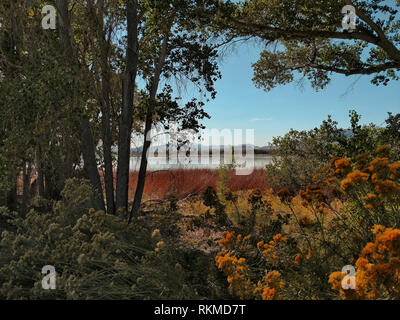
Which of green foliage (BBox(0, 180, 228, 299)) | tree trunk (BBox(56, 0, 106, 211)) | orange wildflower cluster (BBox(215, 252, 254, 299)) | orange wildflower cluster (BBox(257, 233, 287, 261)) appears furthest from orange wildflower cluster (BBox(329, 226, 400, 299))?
tree trunk (BBox(56, 0, 106, 211))

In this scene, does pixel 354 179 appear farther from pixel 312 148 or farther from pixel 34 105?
pixel 312 148

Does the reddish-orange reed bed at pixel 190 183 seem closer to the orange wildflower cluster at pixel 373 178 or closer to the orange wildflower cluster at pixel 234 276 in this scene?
the orange wildflower cluster at pixel 373 178

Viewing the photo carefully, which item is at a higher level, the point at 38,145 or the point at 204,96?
the point at 204,96

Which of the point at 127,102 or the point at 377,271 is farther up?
the point at 127,102

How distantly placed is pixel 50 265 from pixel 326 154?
5523mm

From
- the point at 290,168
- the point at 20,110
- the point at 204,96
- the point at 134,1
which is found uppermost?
the point at 134,1

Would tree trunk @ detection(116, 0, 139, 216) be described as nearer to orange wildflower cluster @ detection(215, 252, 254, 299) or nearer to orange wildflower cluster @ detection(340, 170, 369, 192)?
orange wildflower cluster @ detection(215, 252, 254, 299)

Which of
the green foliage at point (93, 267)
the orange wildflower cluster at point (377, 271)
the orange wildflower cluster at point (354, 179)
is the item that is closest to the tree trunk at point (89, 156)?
the green foliage at point (93, 267)

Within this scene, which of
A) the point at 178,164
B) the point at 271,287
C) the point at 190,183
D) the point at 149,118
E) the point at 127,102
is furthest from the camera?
the point at 190,183

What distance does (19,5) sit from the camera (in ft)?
14.0

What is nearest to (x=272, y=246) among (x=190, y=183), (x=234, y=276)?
(x=234, y=276)
